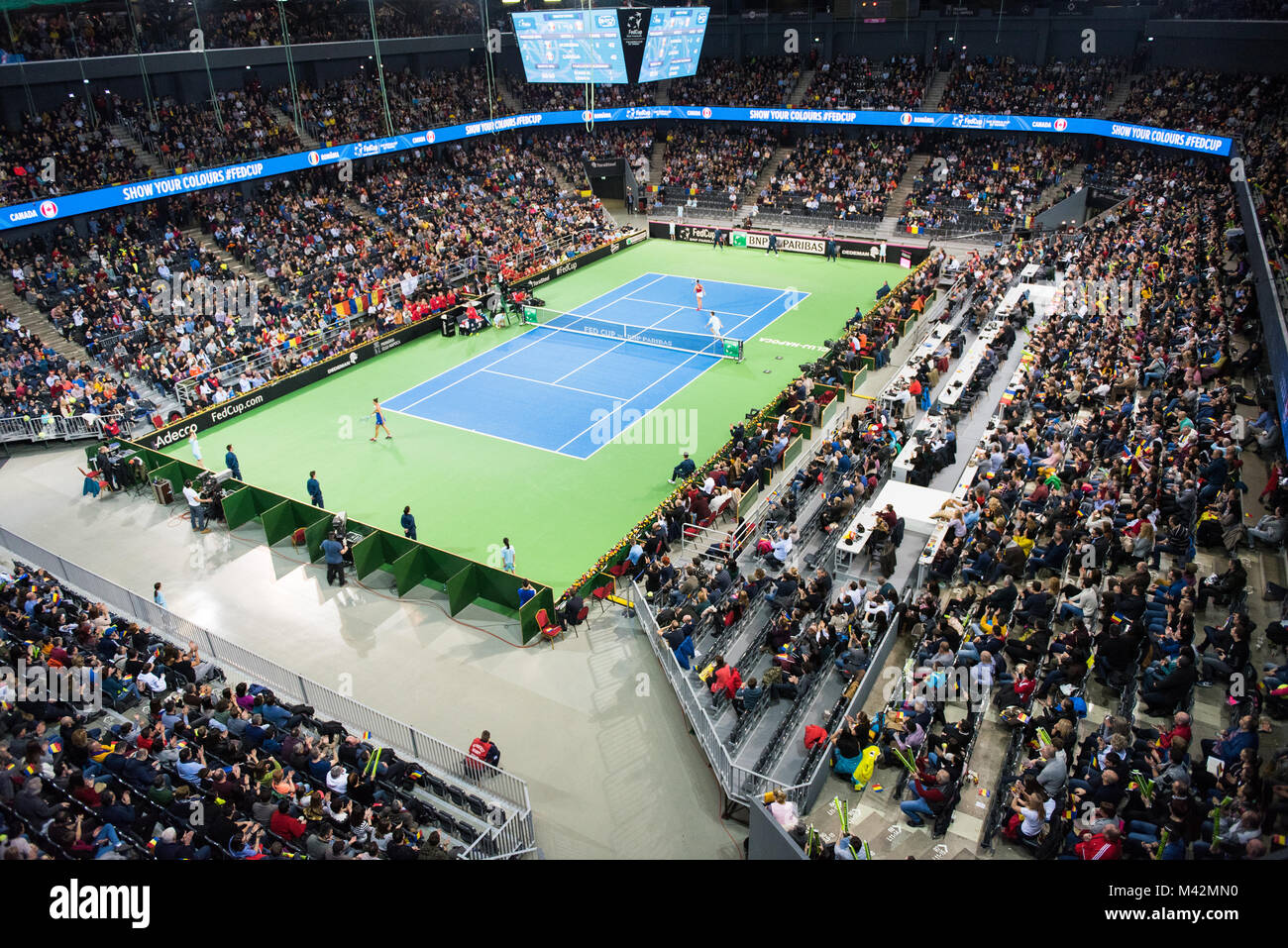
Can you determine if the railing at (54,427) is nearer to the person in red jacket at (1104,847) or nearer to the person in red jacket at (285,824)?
the person in red jacket at (285,824)

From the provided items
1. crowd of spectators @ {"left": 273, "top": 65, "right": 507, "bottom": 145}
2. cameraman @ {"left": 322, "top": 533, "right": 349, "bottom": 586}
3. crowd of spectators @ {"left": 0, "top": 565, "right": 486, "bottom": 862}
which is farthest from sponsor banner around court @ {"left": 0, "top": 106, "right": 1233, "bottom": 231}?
crowd of spectators @ {"left": 0, "top": 565, "right": 486, "bottom": 862}

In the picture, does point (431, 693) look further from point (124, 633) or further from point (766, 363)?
point (766, 363)

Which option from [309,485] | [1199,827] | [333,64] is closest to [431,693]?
[309,485]

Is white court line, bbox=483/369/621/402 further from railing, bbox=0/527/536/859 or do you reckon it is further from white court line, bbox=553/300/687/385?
railing, bbox=0/527/536/859

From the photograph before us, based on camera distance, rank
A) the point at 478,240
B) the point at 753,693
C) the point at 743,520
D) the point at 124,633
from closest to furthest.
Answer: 1. the point at 753,693
2. the point at 124,633
3. the point at 743,520
4. the point at 478,240

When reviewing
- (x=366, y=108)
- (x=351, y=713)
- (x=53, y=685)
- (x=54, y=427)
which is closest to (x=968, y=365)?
(x=351, y=713)

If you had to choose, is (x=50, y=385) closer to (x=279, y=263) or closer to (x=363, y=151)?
(x=279, y=263)

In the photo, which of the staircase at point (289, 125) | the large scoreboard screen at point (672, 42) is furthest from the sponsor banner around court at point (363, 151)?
the large scoreboard screen at point (672, 42)
